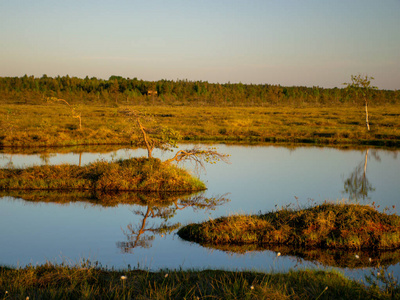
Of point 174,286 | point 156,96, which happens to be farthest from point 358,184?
point 156,96

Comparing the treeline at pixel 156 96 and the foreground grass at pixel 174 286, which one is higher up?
the treeline at pixel 156 96

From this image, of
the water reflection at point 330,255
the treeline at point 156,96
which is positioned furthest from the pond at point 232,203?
the treeline at point 156,96

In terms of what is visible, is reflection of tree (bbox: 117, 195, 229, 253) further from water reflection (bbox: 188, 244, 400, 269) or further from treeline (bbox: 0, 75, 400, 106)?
treeline (bbox: 0, 75, 400, 106)

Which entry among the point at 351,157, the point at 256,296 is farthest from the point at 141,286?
the point at 351,157

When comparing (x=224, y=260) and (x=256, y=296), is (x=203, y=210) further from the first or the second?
(x=256, y=296)

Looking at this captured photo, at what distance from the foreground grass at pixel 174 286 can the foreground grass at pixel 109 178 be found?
31.6 ft

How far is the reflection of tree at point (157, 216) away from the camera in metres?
12.5

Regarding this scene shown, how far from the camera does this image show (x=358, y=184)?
21.5 metres

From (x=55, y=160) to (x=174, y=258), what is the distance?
17152 millimetres

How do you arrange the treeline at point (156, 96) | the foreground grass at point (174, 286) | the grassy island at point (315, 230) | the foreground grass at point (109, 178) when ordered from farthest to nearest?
the treeline at point (156, 96)
the foreground grass at point (109, 178)
the grassy island at point (315, 230)
the foreground grass at point (174, 286)

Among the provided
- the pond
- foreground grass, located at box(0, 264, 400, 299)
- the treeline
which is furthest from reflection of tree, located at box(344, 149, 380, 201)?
the treeline

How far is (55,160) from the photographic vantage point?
26047 millimetres

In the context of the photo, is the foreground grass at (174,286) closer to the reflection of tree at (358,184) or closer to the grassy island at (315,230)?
the grassy island at (315,230)

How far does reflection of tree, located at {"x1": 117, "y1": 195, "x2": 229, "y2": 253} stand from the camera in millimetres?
12461
